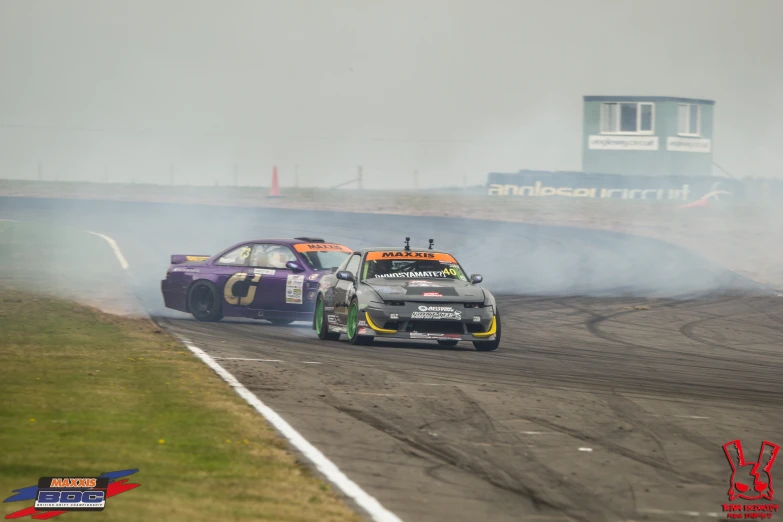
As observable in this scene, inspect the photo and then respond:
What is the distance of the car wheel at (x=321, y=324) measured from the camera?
14188 mm

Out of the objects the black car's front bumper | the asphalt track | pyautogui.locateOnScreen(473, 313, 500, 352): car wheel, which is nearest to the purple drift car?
the asphalt track

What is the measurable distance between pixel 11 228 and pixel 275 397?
2737 centimetres

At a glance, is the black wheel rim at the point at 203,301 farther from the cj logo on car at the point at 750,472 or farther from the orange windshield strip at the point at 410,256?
the cj logo on car at the point at 750,472

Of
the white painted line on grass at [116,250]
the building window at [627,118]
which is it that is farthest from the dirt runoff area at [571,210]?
the white painted line on grass at [116,250]

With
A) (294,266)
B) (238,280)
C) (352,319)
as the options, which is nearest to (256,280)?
(238,280)

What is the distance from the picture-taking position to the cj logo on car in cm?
604

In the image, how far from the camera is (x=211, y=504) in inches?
217

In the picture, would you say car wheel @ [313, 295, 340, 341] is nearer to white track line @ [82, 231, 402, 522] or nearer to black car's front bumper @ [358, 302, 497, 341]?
black car's front bumper @ [358, 302, 497, 341]

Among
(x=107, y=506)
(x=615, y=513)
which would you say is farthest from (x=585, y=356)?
(x=107, y=506)

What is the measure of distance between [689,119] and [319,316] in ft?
137

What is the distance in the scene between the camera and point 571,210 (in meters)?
40.7

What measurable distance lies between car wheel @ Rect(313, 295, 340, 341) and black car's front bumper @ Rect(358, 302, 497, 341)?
3.80 ft

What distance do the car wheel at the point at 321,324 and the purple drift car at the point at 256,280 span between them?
85 cm

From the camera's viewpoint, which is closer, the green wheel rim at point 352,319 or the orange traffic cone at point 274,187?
the green wheel rim at point 352,319
